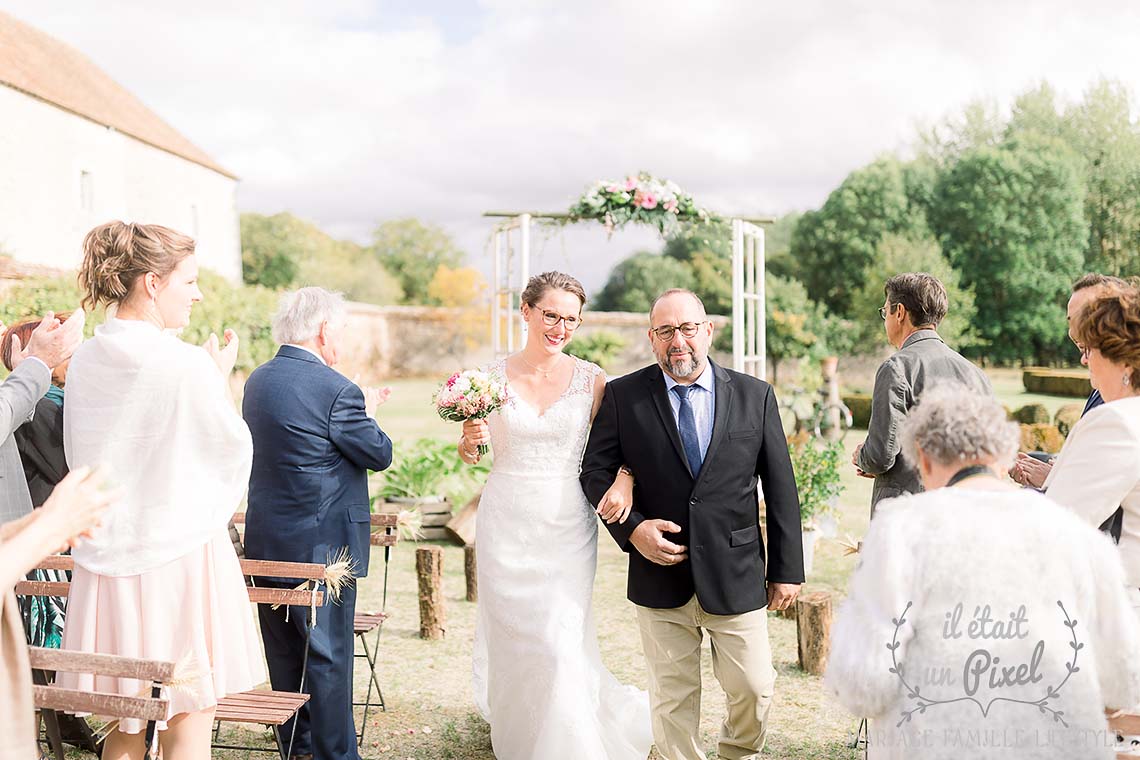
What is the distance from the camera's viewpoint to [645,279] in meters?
54.6

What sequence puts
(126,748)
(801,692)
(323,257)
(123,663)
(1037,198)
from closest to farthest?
(123,663) → (126,748) → (801,692) → (1037,198) → (323,257)

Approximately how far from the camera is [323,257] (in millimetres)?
71812

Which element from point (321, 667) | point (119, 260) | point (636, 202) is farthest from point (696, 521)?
point (636, 202)

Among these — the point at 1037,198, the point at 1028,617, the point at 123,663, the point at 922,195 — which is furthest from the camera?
the point at 922,195

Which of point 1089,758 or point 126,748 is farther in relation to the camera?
point 126,748

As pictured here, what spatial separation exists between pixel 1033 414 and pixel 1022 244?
22.5 meters

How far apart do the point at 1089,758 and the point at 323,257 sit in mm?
73061

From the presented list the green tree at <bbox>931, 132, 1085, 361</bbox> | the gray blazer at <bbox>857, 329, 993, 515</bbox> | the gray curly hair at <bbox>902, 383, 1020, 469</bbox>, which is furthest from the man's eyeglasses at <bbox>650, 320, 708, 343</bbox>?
the green tree at <bbox>931, 132, 1085, 361</bbox>

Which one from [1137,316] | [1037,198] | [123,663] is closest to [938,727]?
[1137,316]

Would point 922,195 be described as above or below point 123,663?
above

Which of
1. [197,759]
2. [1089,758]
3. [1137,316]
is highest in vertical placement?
[1137,316]

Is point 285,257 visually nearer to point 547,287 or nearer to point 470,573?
point 470,573

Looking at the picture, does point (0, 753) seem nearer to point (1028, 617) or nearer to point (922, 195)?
point (1028, 617)

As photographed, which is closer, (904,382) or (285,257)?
(904,382)
